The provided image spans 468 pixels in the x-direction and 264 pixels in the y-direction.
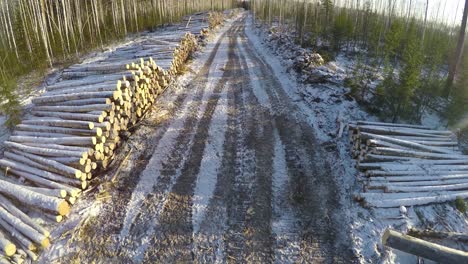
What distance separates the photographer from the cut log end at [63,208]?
5.78m

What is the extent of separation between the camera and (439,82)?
10688mm

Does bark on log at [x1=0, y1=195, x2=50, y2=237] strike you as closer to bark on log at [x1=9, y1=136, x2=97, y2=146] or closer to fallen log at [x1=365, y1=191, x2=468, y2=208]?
bark on log at [x1=9, y1=136, x2=97, y2=146]

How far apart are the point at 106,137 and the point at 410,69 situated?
27.7 ft

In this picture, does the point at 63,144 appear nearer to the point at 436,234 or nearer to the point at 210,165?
the point at 210,165

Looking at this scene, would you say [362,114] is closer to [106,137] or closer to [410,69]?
[410,69]

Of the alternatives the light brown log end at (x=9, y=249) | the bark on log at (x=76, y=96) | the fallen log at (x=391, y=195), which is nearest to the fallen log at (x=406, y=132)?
the fallen log at (x=391, y=195)

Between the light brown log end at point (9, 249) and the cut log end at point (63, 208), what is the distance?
907 millimetres

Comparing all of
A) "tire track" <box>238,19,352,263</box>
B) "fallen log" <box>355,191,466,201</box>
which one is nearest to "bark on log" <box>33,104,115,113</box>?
"tire track" <box>238,19,352,263</box>

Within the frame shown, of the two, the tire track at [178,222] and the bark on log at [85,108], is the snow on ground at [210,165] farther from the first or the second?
the bark on log at [85,108]

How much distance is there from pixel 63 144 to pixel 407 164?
7867mm

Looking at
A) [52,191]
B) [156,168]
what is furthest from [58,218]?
[156,168]

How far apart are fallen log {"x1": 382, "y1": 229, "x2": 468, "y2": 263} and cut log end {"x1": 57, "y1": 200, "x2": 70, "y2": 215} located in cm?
562

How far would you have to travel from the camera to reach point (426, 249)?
4.65 meters

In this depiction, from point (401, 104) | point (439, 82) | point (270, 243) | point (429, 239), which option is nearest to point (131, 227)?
point (270, 243)
